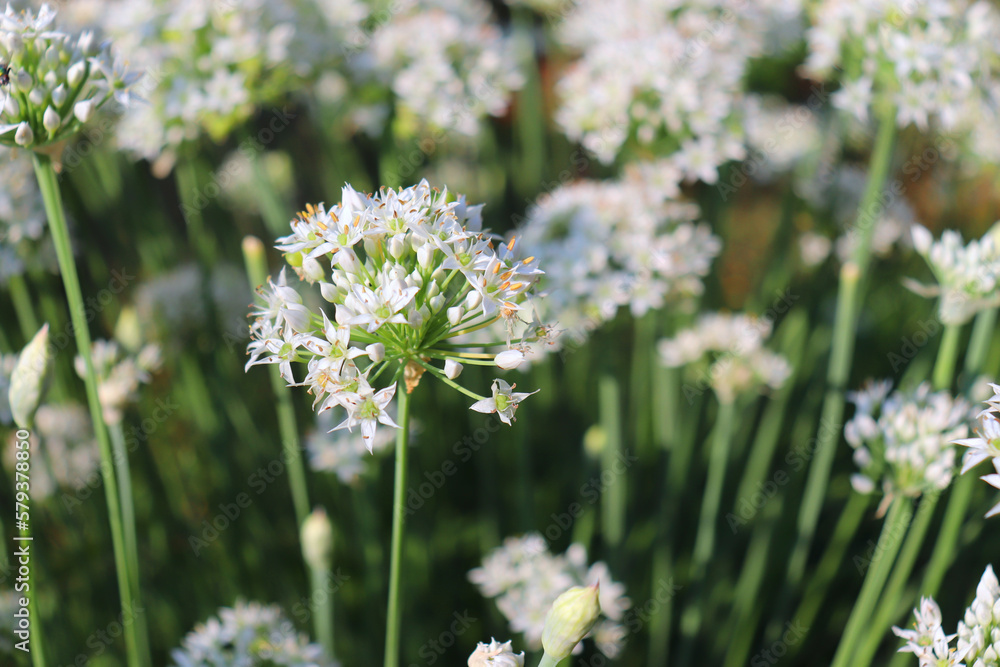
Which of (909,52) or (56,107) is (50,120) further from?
(909,52)

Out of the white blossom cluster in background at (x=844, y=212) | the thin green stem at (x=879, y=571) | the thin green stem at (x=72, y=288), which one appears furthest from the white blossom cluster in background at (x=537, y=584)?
the white blossom cluster in background at (x=844, y=212)

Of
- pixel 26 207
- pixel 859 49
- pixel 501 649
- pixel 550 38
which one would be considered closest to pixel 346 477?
pixel 501 649

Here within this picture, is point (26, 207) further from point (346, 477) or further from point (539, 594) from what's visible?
point (539, 594)

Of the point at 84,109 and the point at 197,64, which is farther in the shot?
the point at 197,64

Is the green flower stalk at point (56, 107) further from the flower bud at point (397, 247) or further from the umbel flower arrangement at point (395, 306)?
the flower bud at point (397, 247)

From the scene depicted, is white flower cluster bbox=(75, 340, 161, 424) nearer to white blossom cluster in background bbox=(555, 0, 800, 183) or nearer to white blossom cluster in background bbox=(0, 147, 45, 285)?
white blossom cluster in background bbox=(0, 147, 45, 285)

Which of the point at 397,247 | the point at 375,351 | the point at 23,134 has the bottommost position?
the point at 375,351

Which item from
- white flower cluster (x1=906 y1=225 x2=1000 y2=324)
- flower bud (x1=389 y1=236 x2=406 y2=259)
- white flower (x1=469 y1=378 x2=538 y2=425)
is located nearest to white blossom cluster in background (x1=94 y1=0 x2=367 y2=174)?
flower bud (x1=389 y1=236 x2=406 y2=259)

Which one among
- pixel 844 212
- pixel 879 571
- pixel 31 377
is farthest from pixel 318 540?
pixel 844 212
